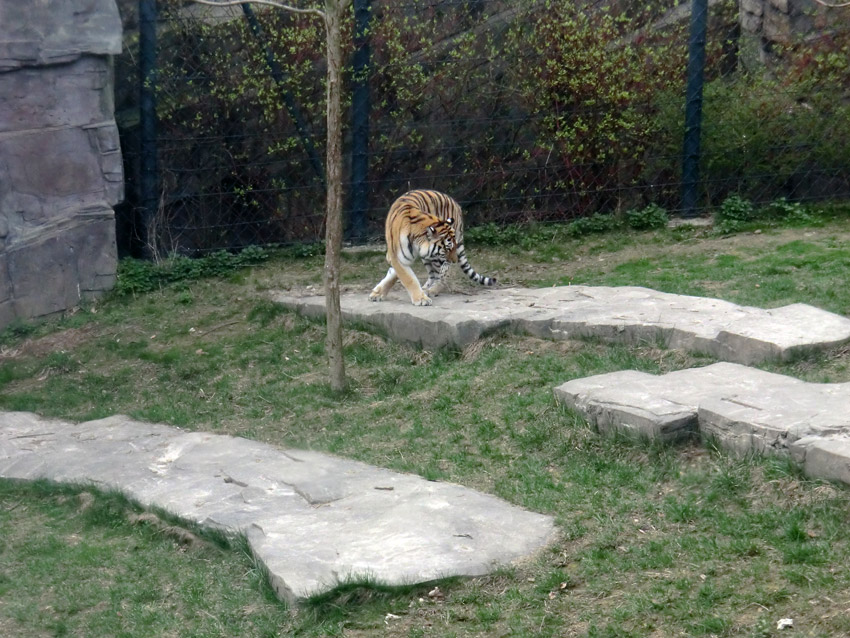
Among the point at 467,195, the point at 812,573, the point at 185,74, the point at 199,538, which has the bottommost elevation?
the point at 199,538

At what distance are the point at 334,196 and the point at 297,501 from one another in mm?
2104

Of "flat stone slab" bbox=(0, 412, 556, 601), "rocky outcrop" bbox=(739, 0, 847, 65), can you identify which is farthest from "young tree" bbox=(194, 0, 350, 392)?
"rocky outcrop" bbox=(739, 0, 847, 65)

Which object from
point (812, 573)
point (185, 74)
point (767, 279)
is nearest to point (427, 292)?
point (767, 279)

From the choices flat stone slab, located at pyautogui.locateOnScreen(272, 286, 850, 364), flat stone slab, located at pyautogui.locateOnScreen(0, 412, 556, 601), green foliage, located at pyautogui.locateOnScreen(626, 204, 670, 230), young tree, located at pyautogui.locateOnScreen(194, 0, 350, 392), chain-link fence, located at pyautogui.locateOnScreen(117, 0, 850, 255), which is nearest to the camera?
flat stone slab, located at pyautogui.locateOnScreen(0, 412, 556, 601)

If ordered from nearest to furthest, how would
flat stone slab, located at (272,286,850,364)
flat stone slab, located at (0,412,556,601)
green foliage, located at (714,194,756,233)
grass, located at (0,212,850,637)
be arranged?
grass, located at (0,212,850,637) → flat stone slab, located at (0,412,556,601) → flat stone slab, located at (272,286,850,364) → green foliage, located at (714,194,756,233)

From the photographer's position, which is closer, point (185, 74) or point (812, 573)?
point (812, 573)

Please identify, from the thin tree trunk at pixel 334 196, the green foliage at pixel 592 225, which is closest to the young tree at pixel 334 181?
the thin tree trunk at pixel 334 196

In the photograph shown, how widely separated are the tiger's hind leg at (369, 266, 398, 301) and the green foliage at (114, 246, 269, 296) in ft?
6.44

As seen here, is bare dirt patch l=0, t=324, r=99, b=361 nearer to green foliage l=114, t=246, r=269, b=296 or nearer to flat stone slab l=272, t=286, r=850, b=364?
green foliage l=114, t=246, r=269, b=296

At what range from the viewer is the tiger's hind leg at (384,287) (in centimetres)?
789

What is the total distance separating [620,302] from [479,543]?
10.3 feet

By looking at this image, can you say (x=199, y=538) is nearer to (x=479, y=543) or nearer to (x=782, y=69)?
(x=479, y=543)

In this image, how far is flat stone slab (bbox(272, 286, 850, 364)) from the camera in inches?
227

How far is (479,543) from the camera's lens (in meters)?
4.11
